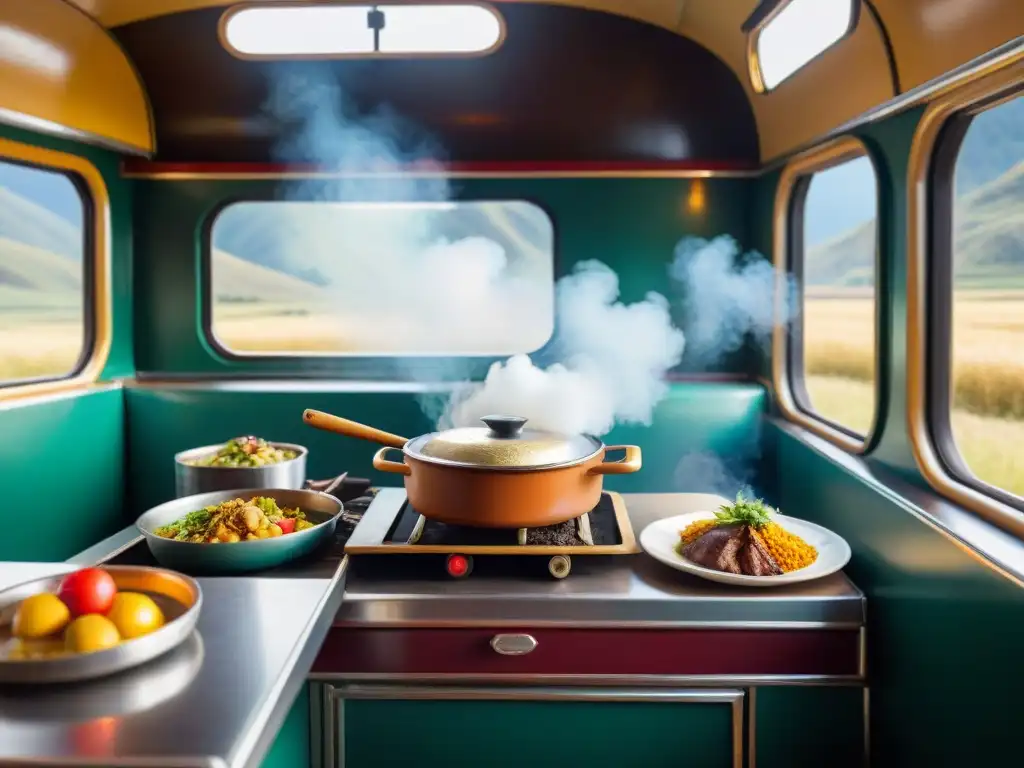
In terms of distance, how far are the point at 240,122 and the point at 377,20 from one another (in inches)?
27.6

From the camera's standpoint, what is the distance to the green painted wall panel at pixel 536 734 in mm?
1926

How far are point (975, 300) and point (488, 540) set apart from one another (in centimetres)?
136

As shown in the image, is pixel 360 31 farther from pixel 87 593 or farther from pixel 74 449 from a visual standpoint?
pixel 87 593

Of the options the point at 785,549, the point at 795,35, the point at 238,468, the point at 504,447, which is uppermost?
the point at 795,35

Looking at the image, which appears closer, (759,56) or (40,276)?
(759,56)

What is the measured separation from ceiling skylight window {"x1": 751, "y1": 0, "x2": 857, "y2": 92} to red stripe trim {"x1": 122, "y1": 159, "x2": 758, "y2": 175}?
15.1 inches

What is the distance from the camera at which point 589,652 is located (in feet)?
6.31

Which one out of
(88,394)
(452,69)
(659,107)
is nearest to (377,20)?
(452,69)

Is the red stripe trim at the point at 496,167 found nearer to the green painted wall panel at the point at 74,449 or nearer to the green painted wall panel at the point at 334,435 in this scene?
the green painted wall panel at the point at 74,449

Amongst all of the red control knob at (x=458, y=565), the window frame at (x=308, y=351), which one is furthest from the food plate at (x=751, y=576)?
the window frame at (x=308, y=351)

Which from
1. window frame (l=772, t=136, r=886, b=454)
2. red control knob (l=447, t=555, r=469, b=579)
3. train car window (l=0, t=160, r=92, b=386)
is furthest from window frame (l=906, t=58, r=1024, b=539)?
train car window (l=0, t=160, r=92, b=386)

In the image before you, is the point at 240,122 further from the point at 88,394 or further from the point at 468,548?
the point at 468,548

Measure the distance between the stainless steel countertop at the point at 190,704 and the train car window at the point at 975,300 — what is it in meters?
1.60

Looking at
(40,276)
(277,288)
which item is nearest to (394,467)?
(40,276)
